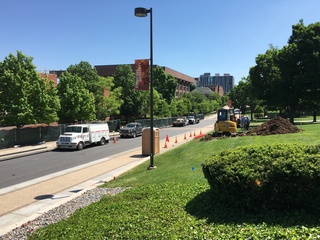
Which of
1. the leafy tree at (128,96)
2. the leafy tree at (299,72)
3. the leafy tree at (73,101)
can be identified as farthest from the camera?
the leafy tree at (128,96)

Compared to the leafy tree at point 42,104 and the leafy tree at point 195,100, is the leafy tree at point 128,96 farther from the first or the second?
the leafy tree at point 195,100

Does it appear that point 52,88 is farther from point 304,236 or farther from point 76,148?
point 304,236

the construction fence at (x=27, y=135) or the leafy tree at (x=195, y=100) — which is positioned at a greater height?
the leafy tree at (x=195, y=100)

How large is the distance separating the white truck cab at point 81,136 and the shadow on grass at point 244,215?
1970 cm

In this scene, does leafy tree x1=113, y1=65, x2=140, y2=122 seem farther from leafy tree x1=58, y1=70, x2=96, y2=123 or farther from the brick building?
the brick building

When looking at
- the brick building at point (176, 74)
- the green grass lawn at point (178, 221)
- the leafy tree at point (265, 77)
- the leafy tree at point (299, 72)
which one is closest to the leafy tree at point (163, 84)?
the brick building at point (176, 74)

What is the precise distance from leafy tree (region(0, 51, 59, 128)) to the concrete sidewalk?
11.6 metres

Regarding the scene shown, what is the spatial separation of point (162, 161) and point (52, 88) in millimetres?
18176

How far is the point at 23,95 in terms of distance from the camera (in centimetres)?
2658

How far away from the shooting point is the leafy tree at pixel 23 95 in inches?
1029

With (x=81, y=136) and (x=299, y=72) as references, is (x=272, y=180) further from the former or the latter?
(x=299, y=72)

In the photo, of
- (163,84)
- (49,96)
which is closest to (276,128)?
(49,96)

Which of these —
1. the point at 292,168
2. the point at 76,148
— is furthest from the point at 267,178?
the point at 76,148

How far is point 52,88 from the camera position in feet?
99.7
